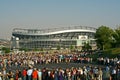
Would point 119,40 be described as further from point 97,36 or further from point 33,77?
point 33,77

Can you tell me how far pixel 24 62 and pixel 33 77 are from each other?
26884 mm

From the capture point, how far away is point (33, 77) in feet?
73.4

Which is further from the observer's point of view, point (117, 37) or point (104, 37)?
point (104, 37)

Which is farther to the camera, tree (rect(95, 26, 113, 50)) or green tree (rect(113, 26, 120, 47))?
tree (rect(95, 26, 113, 50))

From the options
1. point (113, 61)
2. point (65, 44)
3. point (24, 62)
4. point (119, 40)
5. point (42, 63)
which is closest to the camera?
point (113, 61)

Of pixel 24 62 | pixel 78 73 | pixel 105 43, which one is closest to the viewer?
pixel 78 73

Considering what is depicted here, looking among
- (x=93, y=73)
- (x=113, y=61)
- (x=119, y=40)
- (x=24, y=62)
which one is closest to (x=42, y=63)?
(x=24, y=62)

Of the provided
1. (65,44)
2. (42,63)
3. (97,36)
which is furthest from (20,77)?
(65,44)

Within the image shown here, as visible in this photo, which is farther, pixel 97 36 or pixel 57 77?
pixel 97 36

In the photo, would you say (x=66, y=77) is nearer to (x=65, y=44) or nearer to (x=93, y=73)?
(x=93, y=73)

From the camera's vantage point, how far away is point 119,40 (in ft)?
272

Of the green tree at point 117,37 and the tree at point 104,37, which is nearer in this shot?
the green tree at point 117,37

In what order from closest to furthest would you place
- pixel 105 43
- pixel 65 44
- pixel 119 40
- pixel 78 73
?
pixel 78 73
pixel 119 40
pixel 105 43
pixel 65 44

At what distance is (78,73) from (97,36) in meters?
66.9
